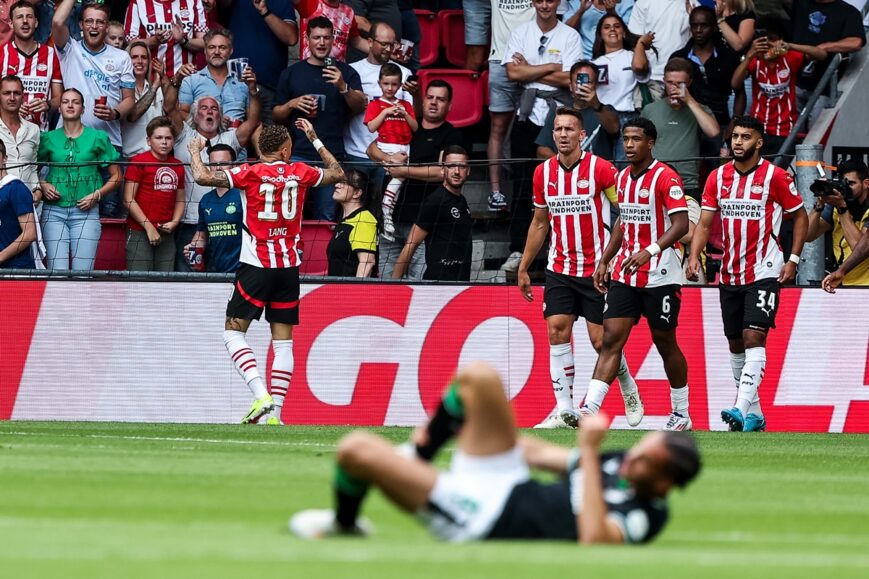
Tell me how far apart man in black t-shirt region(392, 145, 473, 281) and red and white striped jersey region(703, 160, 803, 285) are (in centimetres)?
293

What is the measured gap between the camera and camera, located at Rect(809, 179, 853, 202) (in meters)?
15.4

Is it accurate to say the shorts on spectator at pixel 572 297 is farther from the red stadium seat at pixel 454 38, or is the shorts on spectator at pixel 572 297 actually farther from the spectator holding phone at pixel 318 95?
the red stadium seat at pixel 454 38

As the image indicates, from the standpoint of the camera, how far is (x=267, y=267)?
14438 millimetres

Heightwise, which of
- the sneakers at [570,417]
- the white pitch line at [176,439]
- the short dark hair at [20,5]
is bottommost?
the sneakers at [570,417]

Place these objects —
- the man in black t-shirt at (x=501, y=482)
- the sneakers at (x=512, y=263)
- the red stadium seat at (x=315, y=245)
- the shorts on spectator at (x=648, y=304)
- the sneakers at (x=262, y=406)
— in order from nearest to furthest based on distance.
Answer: the man in black t-shirt at (x=501, y=482)
the sneakers at (x=262, y=406)
the shorts on spectator at (x=648, y=304)
the red stadium seat at (x=315, y=245)
the sneakers at (x=512, y=263)

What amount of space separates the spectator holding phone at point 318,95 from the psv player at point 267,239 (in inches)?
116

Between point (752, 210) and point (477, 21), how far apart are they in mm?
5898

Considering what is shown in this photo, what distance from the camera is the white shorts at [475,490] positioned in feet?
19.2

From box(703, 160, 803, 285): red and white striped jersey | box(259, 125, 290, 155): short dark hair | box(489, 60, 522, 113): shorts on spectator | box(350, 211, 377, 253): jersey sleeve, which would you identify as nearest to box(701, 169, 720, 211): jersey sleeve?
box(703, 160, 803, 285): red and white striped jersey

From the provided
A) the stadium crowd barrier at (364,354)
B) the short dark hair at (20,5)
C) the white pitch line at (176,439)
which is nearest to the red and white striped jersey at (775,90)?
the stadium crowd barrier at (364,354)

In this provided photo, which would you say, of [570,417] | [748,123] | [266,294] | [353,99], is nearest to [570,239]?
[570,417]

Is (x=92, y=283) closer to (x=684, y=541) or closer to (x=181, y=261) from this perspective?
(x=181, y=261)

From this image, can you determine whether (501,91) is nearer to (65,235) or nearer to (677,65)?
(677,65)

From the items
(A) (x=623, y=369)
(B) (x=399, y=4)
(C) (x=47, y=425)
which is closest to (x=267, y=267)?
(C) (x=47, y=425)
